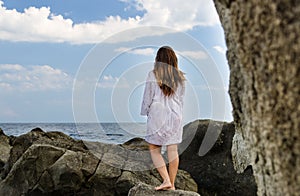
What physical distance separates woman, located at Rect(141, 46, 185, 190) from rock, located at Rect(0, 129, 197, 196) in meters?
2.09

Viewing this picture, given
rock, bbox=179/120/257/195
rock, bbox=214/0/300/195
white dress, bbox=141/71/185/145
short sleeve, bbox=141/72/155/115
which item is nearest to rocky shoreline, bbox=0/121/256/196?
rock, bbox=179/120/257/195

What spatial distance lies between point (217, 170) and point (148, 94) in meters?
4.66

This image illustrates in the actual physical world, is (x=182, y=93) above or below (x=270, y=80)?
above

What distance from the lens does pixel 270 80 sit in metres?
1.78

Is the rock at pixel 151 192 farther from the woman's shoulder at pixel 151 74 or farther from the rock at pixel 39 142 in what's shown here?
the rock at pixel 39 142

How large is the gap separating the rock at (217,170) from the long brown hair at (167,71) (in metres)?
4.40

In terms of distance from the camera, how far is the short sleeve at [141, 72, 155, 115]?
22.1 feet

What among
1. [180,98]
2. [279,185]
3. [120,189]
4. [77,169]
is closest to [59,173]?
[77,169]

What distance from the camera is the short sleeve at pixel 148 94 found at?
22.1 feet

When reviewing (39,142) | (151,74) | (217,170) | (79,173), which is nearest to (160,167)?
(151,74)

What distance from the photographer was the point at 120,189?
28.6 ft

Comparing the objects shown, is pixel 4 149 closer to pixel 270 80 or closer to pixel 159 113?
pixel 159 113

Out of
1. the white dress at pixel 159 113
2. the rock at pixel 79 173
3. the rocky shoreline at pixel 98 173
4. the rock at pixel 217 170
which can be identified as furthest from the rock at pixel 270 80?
the rock at pixel 217 170

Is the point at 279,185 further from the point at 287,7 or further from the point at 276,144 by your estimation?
the point at 287,7
